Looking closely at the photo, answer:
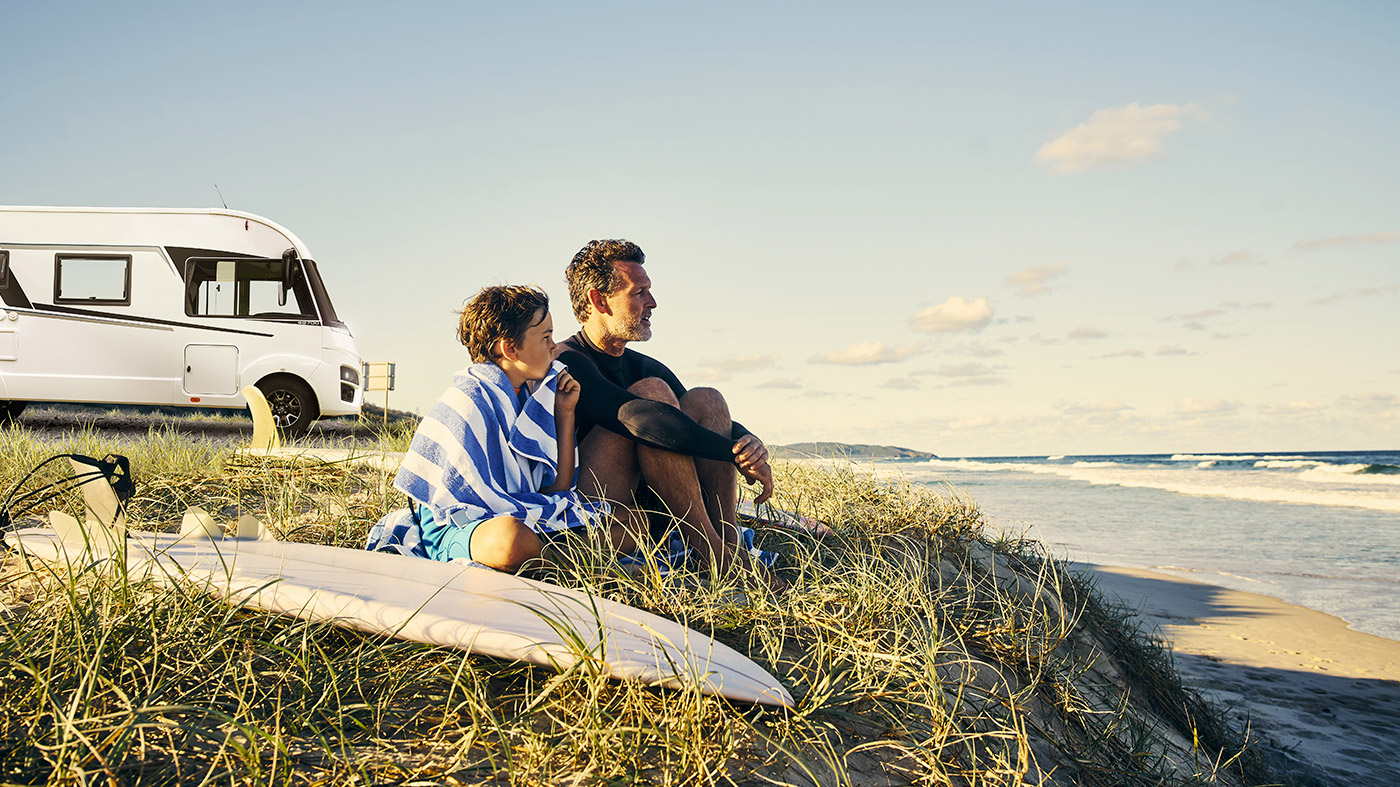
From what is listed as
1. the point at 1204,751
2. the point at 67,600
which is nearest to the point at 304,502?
the point at 67,600

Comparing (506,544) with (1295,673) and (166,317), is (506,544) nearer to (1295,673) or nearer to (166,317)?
(1295,673)

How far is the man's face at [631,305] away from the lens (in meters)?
3.18

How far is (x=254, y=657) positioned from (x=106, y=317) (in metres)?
9.67

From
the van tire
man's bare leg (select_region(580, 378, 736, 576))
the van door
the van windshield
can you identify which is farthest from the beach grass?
the van door

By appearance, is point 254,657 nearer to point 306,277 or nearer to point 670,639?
point 670,639

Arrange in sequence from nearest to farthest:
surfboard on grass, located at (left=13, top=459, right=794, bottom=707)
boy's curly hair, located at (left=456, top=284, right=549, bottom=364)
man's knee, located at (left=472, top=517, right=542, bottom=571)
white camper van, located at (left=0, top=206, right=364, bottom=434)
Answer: surfboard on grass, located at (left=13, top=459, right=794, bottom=707) < man's knee, located at (left=472, top=517, right=542, bottom=571) < boy's curly hair, located at (left=456, top=284, right=549, bottom=364) < white camper van, located at (left=0, top=206, right=364, bottom=434)

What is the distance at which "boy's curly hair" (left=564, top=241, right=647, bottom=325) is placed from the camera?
10.5ft

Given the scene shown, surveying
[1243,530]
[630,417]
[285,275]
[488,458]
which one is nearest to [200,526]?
[488,458]

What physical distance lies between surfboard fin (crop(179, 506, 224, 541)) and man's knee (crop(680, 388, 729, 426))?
5.80ft

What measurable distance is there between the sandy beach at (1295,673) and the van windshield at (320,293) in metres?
8.58

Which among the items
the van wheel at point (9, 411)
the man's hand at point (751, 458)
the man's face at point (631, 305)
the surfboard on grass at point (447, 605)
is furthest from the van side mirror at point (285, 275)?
the man's hand at point (751, 458)

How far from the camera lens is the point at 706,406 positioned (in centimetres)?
306

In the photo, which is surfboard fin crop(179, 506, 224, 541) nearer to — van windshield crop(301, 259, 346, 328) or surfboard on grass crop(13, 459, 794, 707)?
surfboard on grass crop(13, 459, 794, 707)

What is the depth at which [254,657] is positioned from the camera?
1992mm
